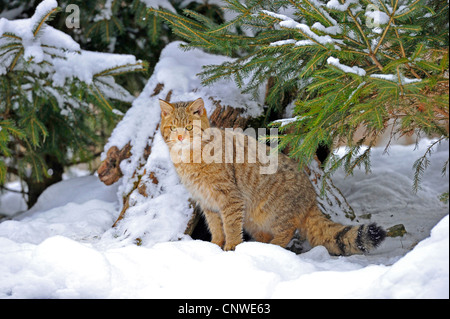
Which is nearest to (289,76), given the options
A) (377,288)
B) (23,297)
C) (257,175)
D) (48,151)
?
(257,175)

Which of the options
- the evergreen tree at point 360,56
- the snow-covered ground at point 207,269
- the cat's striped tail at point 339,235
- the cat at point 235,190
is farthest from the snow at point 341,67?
the cat at point 235,190

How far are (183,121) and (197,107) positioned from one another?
187mm

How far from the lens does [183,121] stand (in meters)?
3.76

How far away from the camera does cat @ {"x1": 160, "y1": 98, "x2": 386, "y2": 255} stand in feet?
12.2

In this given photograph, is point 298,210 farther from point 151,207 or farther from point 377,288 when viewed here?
point 377,288

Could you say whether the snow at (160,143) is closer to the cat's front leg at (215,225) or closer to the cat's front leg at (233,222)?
the cat's front leg at (215,225)

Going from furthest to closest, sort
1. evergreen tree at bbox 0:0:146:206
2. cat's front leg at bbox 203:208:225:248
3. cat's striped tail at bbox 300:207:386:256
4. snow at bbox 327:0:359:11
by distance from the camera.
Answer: evergreen tree at bbox 0:0:146:206 < cat's front leg at bbox 203:208:225:248 < cat's striped tail at bbox 300:207:386:256 < snow at bbox 327:0:359:11

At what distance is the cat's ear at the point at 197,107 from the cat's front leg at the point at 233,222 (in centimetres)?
87

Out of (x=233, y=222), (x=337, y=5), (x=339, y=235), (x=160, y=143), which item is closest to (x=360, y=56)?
(x=337, y=5)

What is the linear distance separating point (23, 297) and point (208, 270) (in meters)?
1.13

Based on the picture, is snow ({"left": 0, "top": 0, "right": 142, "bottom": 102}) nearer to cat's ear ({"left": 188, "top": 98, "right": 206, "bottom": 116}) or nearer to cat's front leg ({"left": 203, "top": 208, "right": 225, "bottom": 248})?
cat's ear ({"left": 188, "top": 98, "right": 206, "bottom": 116})

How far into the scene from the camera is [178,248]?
312cm

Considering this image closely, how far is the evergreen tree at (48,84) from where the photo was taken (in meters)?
4.02

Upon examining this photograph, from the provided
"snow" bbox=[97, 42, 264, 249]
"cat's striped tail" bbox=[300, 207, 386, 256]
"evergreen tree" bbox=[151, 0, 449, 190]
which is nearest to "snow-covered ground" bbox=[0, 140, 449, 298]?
"cat's striped tail" bbox=[300, 207, 386, 256]
